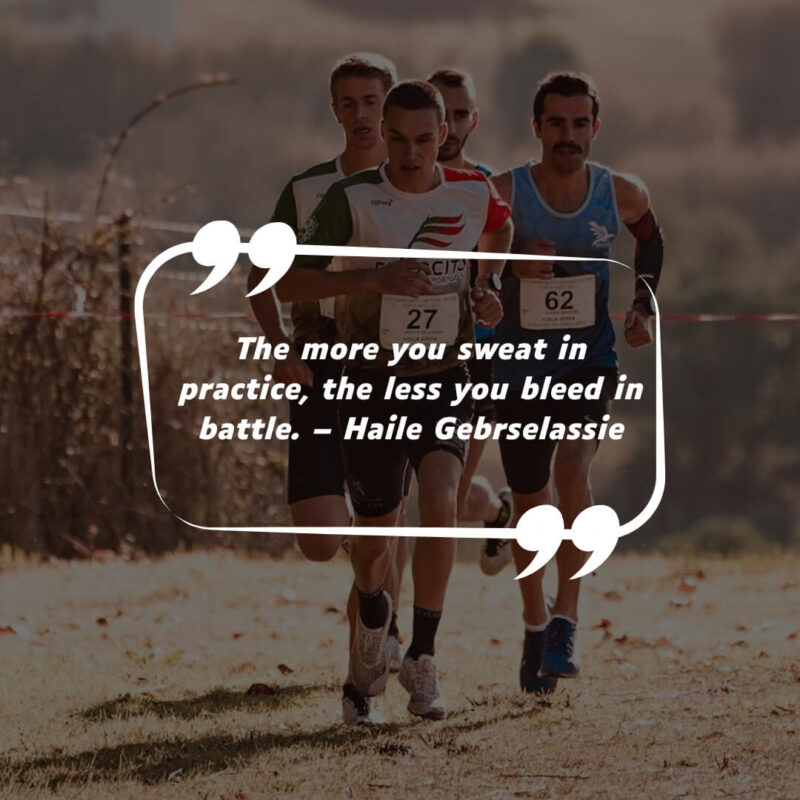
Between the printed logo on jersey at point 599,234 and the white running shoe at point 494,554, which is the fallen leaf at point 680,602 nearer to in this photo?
A: the white running shoe at point 494,554

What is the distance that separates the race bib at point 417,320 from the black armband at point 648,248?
1.31 m

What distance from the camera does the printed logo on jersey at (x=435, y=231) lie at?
5.31m

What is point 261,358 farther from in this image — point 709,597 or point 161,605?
point 709,597

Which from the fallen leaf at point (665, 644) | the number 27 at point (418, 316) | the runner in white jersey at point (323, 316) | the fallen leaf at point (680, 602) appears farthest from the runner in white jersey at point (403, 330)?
the fallen leaf at point (680, 602)

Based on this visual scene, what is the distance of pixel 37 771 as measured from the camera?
494cm

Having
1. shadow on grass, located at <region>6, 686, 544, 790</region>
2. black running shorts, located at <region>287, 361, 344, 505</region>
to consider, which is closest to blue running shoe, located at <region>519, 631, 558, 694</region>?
shadow on grass, located at <region>6, 686, 544, 790</region>

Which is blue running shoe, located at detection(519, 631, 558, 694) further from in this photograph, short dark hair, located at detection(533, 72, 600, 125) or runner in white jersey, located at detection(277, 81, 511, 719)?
Result: short dark hair, located at detection(533, 72, 600, 125)

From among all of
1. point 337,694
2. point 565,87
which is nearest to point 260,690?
point 337,694

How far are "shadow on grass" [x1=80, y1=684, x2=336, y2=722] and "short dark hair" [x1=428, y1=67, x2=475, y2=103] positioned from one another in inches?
92.0

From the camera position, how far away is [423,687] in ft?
17.8

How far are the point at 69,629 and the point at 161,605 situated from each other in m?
0.89

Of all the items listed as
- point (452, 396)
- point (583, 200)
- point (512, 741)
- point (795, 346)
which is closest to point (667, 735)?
point (512, 741)

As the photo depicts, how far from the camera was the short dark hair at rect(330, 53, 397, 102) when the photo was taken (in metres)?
5.74

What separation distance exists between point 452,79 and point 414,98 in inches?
45.9
